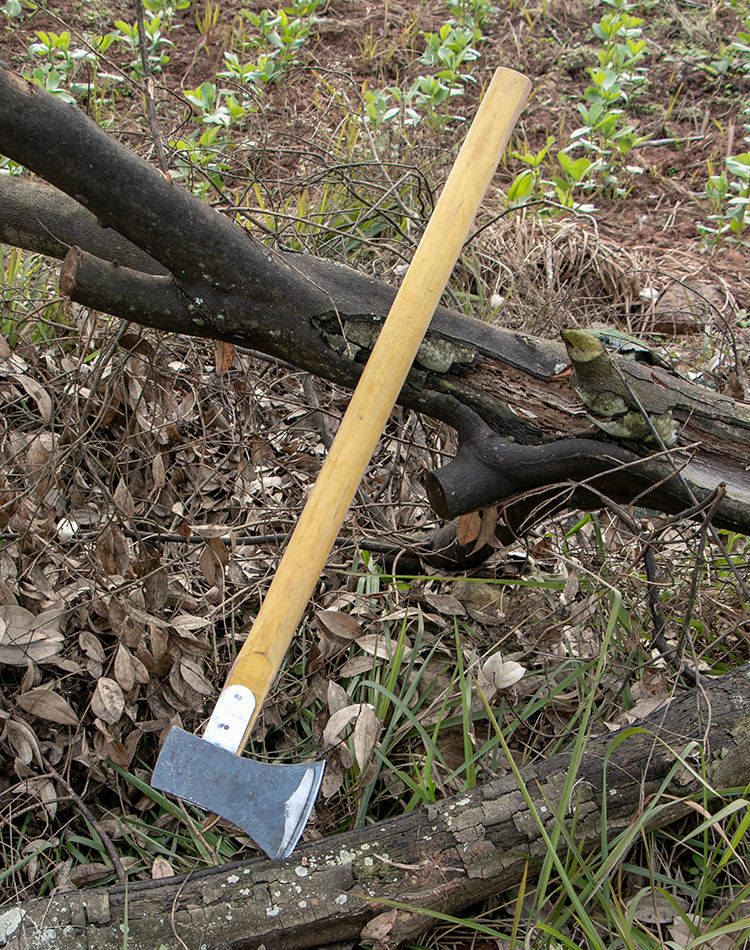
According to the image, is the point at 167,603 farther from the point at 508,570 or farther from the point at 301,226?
the point at 301,226

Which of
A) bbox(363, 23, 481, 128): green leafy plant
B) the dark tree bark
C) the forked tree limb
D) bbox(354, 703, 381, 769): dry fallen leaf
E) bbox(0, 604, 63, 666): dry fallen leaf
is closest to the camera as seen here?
the forked tree limb

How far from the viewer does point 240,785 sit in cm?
147

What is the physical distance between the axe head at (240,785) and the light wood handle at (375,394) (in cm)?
8

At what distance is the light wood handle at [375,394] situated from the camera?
154 centimetres

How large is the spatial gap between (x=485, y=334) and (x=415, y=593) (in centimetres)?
80

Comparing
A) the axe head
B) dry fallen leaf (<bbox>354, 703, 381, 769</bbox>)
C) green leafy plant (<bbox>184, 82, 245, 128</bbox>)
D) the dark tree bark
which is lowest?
dry fallen leaf (<bbox>354, 703, 381, 769</bbox>)

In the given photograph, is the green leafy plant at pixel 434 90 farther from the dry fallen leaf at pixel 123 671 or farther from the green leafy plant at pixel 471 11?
the dry fallen leaf at pixel 123 671

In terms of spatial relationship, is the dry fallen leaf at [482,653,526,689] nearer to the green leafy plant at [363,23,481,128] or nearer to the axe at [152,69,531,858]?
the axe at [152,69,531,858]

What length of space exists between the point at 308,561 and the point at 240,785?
0.41m

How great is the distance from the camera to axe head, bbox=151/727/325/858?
4.81ft

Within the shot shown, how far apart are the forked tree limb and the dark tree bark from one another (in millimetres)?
537

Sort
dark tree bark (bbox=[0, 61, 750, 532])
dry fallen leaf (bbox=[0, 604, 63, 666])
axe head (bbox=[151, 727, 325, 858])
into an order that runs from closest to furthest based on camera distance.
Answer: axe head (bbox=[151, 727, 325, 858]), dark tree bark (bbox=[0, 61, 750, 532]), dry fallen leaf (bbox=[0, 604, 63, 666])

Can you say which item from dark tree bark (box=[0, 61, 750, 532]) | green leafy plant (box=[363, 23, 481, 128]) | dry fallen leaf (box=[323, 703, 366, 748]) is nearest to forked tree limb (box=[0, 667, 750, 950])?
dry fallen leaf (box=[323, 703, 366, 748])

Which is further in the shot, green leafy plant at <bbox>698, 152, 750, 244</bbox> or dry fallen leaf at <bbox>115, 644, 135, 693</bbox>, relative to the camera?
green leafy plant at <bbox>698, 152, 750, 244</bbox>
